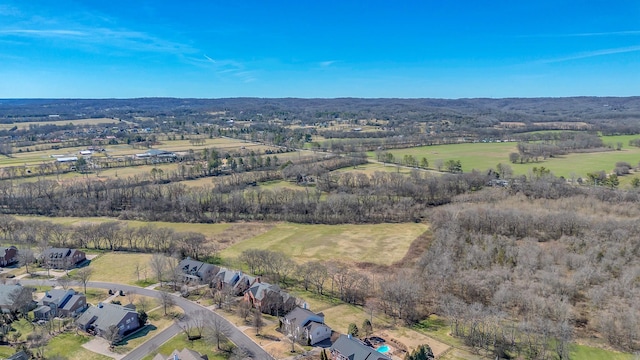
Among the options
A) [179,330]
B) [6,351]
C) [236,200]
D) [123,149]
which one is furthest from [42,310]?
[123,149]

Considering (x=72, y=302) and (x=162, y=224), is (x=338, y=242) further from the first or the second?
(x=72, y=302)

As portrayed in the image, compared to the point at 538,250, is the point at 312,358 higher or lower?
lower

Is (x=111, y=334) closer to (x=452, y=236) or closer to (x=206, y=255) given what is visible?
(x=206, y=255)

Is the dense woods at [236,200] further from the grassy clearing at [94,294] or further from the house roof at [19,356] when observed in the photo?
the house roof at [19,356]

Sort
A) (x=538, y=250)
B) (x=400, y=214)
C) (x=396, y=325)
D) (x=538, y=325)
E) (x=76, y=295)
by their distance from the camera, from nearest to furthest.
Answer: (x=538, y=325), (x=396, y=325), (x=76, y=295), (x=538, y=250), (x=400, y=214)

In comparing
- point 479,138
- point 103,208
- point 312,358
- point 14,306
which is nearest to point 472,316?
point 312,358

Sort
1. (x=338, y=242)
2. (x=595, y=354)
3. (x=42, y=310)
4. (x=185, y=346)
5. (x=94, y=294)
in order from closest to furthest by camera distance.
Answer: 1. (x=595, y=354)
2. (x=185, y=346)
3. (x=42, y=310)
4. (x=94, y=294)
5. (x=338, y=242)
